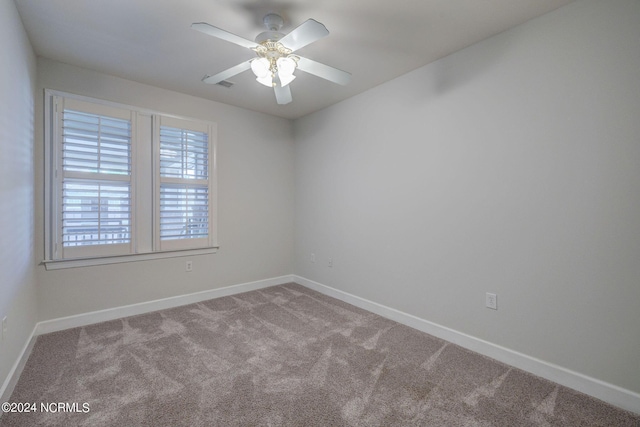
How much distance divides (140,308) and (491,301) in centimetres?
350

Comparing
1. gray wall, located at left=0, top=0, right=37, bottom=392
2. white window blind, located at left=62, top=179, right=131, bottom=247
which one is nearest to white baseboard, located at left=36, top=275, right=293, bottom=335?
gray wall, located at left=0, top=0, right=37, bottom=392

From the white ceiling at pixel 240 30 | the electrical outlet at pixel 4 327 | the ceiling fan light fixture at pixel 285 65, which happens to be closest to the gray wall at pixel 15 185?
the electrical outlet at pixel 4 327

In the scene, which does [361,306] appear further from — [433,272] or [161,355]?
[161,355]

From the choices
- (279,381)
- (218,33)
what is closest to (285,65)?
(218,33)

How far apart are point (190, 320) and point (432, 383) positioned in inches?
93.5

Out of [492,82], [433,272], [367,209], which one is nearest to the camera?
[492,82]

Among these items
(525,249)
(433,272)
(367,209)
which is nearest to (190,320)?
(367,209)

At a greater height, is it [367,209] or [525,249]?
[367,209]

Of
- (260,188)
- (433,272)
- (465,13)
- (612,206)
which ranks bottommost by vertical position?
(433,272)

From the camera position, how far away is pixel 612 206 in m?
1.76

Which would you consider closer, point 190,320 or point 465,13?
point 465,13

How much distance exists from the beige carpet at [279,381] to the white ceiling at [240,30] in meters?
2.53

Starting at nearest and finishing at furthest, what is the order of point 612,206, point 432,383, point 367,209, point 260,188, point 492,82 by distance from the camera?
1. point 612,206
2. point 432,383
3. point 492,82
4. point 367,209
5. point 260,188

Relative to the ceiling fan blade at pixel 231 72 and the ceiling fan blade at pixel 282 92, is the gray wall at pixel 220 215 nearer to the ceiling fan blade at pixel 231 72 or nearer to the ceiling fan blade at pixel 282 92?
the ceiling fan blade at pixel 231 72
